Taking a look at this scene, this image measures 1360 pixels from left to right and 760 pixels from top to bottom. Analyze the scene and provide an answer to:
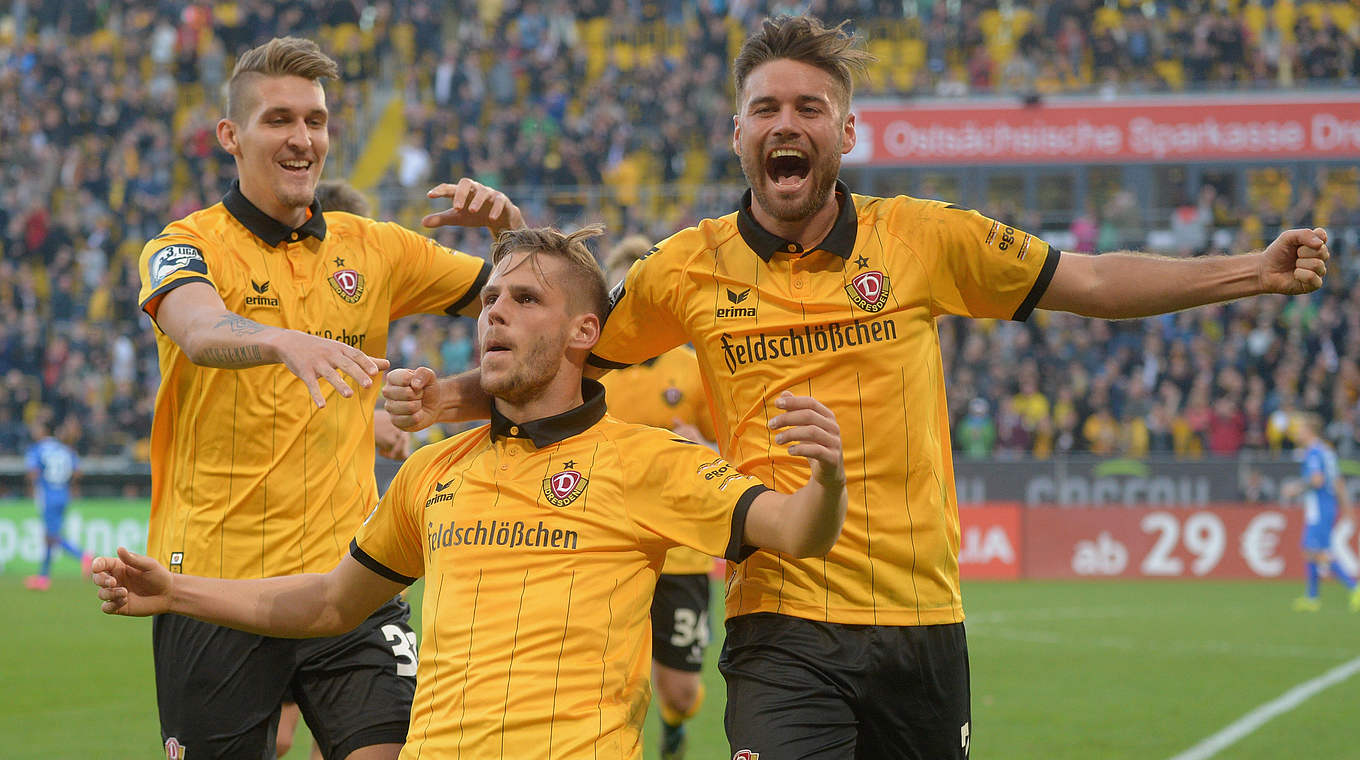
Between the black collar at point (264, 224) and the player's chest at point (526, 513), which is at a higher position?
the black collar at point (264, 224)

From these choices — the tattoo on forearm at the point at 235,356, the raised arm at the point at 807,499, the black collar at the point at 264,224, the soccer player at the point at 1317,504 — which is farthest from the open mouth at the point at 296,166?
the soccer player at the point at 1317,504

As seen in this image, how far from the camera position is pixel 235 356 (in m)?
4.14

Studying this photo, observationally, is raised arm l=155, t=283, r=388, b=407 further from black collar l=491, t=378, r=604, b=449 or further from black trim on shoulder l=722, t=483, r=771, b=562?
black trim on shoulder l=722, t=483, r=771, b=562

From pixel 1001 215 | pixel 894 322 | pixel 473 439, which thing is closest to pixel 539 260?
pixel 473 439

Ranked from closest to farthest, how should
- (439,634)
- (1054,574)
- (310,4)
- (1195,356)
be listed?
(439,634)
(1054,574)
(1195,356)
(310,4)

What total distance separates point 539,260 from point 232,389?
4.29ft

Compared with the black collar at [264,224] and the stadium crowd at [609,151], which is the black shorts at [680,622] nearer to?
the black collar at [264,224]

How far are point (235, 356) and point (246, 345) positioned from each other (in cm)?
8

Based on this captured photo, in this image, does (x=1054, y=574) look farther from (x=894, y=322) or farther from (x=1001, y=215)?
(x=894, y=322)

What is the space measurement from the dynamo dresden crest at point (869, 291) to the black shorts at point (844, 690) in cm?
88

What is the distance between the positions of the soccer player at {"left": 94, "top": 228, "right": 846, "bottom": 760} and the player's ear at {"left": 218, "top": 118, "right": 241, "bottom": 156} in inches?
52.6

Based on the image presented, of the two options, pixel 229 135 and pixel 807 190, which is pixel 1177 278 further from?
pixel 229 135

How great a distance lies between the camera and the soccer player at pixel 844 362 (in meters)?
4.16

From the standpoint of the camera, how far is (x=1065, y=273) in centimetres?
428
